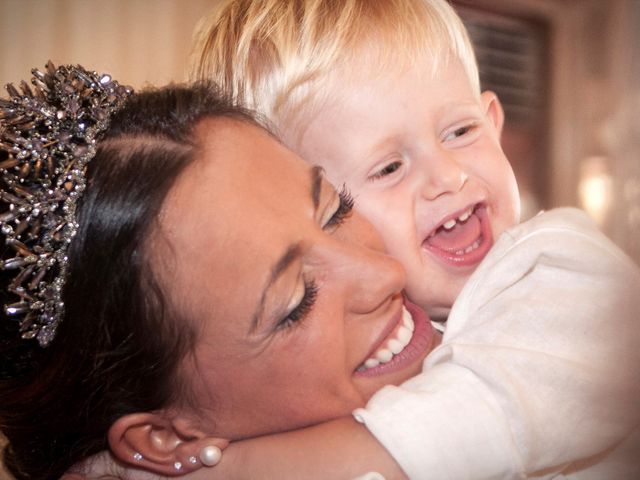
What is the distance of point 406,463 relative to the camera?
0.96m

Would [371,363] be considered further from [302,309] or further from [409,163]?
[409,163]

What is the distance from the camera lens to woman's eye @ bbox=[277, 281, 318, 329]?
1024mm

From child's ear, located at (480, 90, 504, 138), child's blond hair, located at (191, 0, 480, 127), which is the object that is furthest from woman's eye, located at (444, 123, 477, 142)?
child's ear, located at (480, 90, 504, 138)

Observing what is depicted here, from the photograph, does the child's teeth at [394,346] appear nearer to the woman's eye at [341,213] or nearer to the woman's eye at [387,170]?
the woman's eye at [341,213]

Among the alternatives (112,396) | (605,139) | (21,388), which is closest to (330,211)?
(112,396)

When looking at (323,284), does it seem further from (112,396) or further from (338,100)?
(338,100)

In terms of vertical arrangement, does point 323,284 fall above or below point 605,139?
above

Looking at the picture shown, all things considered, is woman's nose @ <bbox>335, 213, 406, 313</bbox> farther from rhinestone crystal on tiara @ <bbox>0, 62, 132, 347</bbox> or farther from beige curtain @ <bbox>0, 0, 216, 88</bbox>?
beige curtain @ <bbox>0, 0, 216, 88</bbox>

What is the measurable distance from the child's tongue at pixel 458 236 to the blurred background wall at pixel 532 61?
269 cm

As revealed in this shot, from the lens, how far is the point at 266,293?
1005mm

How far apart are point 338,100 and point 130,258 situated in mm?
541

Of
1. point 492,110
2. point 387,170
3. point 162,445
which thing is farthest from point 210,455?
point 492,110

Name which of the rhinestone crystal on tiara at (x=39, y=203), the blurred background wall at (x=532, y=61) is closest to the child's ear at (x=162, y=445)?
the rhinestone crystal on tiara at (x=39, y=203)

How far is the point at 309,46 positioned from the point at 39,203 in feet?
1.92
